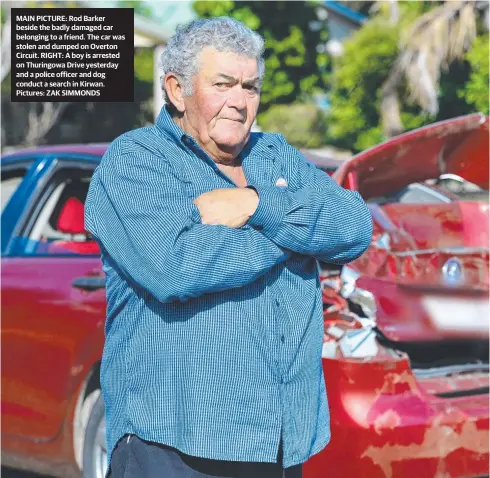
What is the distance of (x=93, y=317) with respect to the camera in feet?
13.0

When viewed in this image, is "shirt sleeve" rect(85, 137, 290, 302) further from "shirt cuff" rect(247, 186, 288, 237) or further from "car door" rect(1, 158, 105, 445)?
"car door" rect(1, 158, 105, 445)

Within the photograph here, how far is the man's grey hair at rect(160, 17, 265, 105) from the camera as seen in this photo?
7.95ft

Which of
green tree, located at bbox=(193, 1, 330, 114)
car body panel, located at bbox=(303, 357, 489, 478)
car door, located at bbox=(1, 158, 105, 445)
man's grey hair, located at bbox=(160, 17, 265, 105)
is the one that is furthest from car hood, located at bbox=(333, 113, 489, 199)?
green tree, located at bbox=(193, 1, 330, 114)

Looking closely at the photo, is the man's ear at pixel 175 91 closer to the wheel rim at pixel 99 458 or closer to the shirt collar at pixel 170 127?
the shirt collar at pixel 170 127

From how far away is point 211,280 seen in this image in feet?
7.31

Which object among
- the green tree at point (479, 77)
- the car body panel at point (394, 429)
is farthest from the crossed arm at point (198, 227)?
the green tree at point (479, 77)

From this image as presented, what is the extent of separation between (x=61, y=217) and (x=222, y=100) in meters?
2.21

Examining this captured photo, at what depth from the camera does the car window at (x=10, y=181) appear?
4574mm

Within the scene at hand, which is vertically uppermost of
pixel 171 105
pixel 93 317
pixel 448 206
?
pixel 171 105

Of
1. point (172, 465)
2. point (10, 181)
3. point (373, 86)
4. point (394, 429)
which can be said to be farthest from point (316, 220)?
point (373, 86)

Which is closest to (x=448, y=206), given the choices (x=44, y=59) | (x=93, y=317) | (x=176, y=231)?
(x=93, y=317)

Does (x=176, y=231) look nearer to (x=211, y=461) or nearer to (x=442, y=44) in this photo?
(x=211, y=461)

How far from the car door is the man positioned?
156cm

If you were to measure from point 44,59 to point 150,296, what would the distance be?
79.9 inches
